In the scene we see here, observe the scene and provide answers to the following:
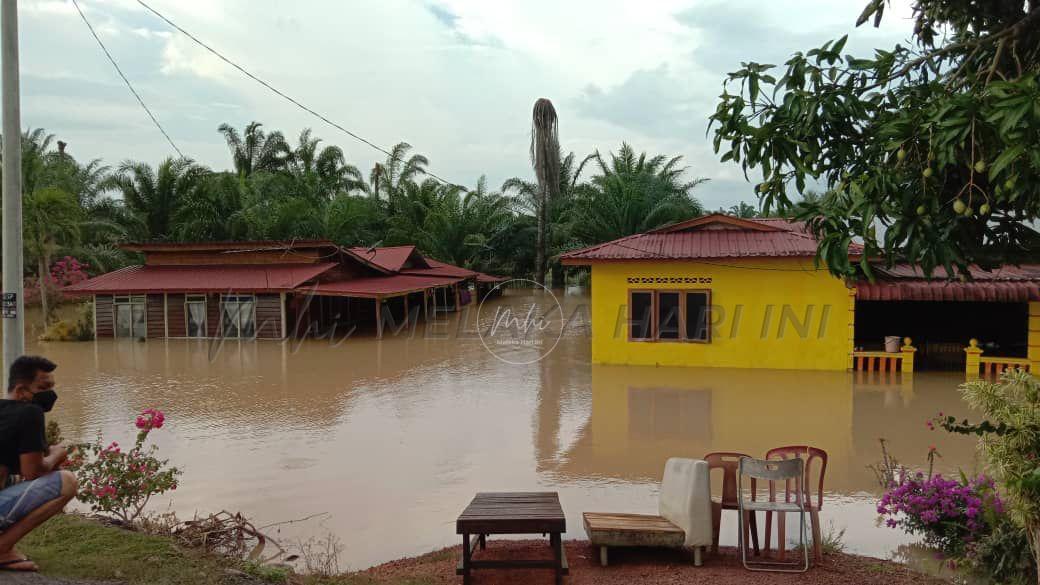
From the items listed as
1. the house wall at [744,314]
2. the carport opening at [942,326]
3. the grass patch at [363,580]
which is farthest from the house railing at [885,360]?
the grass patch at [363,580]

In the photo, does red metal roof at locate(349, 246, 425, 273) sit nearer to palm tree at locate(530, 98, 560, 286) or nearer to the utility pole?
palm tree at locate(530, 98, 560, 286)

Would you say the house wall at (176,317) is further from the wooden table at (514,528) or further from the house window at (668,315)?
the wooden table at (514,528)

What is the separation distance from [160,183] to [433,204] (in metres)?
12.2

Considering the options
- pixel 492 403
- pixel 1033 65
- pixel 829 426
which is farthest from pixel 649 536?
pixel 492 403

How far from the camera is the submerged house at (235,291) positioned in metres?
22.2

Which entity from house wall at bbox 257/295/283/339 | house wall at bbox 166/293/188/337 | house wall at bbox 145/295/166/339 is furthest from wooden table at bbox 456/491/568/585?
house wall at bbox 145/295/166/339

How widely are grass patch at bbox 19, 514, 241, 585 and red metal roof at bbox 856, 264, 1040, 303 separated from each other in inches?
531

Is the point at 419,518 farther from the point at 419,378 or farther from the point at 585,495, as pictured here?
the point at 419,378

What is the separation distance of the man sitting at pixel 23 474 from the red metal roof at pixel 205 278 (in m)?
17.3

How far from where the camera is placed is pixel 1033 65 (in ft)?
14.7

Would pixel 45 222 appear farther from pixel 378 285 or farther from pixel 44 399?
pixel 44 399

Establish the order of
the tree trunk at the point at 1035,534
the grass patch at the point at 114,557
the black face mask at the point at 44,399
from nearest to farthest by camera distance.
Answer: the tree trunk at the point at 1035,534
the grass patch at the point at 114,557
the black face mask at the point at 44,399

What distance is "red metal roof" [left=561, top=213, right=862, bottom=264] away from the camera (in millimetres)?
16109

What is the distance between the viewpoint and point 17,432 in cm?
431
